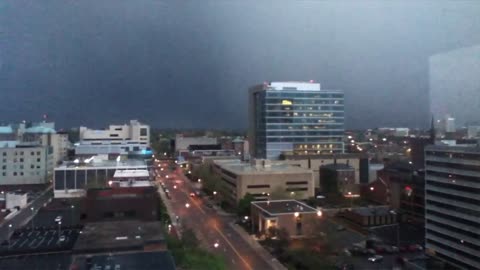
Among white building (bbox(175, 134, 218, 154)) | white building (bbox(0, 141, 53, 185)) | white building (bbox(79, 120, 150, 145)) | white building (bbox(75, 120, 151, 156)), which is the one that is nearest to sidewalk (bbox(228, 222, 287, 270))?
white building (bbox(0, 141, 53, 185))

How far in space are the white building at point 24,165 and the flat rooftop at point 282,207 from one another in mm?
10131

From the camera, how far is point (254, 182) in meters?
11.8

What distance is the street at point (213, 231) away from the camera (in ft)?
23.5

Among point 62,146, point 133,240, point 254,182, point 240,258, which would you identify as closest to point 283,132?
point 254,182

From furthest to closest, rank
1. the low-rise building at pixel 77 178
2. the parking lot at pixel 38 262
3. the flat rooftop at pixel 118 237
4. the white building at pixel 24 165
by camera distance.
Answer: the white building at pixel 24 165 → the low-rise building at pixel 77 178 → the flat rooftop at pixel 118 237 → the parking lot at pixel 38 262

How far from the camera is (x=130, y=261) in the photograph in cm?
494

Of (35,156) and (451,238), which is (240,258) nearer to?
(451,238)

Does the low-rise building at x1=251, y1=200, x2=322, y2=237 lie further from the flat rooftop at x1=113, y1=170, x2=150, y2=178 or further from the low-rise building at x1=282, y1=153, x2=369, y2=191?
the low-rise building at x1=282, y1=153, x2=369, y2=191

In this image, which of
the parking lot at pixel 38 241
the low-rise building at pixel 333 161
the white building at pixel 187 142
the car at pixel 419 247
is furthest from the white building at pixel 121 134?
the car at pixel 419 247

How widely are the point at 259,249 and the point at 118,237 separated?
2.65 m

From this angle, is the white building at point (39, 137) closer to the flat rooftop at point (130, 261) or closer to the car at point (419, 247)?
the flat rooftop at point (130, 261)

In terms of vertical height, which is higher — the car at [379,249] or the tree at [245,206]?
the tree at [245,206]

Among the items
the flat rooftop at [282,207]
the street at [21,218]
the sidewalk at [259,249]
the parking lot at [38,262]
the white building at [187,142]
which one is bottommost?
the sidewalk at [259,249]

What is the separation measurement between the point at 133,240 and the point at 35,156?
11934 millimetres
